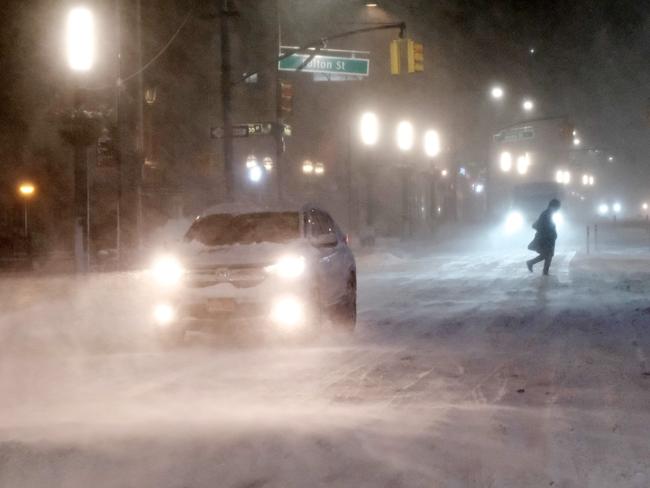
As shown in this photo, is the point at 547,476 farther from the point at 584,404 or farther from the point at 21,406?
the point at 21,406

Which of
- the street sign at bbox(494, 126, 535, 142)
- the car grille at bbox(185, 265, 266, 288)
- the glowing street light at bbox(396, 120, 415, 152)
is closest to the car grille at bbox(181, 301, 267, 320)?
the car grille at bbox(185, 265, 266, 288)

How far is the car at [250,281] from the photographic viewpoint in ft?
39.2

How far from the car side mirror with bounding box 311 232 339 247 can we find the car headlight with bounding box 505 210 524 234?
161ft

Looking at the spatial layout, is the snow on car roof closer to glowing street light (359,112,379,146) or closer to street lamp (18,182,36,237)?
street lamp (18,182,36,237)

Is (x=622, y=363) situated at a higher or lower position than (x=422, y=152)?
lower

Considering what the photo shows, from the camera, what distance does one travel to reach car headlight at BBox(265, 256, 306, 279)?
12.0 meters

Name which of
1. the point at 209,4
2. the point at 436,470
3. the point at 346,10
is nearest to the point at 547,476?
the point at 436,470

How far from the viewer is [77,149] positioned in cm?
2247

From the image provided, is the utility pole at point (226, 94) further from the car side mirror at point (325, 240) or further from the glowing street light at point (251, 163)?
the car side mirror at point (325, 240)

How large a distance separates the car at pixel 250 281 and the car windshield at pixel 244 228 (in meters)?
0.01

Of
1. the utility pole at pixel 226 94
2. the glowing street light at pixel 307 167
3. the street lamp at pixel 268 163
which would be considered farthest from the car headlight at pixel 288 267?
the glowing street light at pixel 307 167

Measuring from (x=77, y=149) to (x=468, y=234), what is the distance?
3840cm

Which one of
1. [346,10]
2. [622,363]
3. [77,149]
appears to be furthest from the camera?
[346,10]

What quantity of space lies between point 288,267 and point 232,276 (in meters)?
0.73
